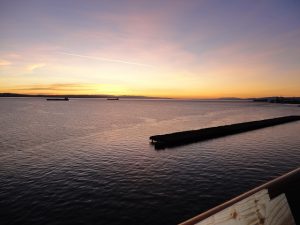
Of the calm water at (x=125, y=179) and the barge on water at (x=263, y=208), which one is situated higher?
the barge on water at (x=263, y=208)

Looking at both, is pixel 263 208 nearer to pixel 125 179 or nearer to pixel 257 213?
pixel 257 213

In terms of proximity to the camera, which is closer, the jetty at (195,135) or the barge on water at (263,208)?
the barge on water at (263,208)

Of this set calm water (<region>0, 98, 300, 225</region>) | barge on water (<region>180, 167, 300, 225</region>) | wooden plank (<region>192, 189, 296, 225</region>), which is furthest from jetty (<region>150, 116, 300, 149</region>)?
wooden plank (<region>192, 189, 296, 225</region>)

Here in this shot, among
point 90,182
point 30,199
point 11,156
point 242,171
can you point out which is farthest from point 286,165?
point 11,156

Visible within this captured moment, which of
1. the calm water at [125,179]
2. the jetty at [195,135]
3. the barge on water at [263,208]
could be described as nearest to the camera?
the barge on water at [263,208]

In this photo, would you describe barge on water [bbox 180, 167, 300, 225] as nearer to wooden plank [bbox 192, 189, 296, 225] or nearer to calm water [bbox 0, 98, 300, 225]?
wooden plank [bbox 192, 189, 296, 225]

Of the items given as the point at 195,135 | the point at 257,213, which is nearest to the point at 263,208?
the point at 257,213

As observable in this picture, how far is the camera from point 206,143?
41.2 m

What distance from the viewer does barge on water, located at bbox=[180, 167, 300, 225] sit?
2201mm

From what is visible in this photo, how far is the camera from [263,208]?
2.50 m

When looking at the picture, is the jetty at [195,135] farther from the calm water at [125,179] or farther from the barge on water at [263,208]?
the barge on water at [263,208]

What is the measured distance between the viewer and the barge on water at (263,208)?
220 centimetres

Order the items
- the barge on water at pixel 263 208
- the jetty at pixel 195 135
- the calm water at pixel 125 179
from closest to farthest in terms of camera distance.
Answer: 1. the barge on water at pixel 263 208
2. the calm water at pixel 125 179
3. the jetty at pixel 195 135

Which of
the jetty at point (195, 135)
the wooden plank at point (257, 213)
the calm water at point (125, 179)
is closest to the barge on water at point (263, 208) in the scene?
the wooden plank at point (257, 213)
